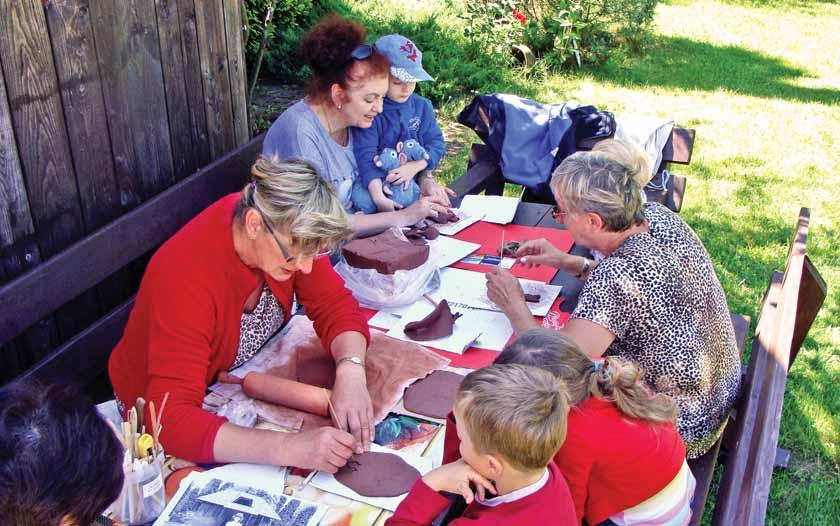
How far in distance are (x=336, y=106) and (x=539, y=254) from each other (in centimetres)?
124

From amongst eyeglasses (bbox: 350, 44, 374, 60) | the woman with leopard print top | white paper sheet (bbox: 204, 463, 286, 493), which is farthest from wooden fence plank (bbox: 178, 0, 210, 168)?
white paper sheet (bbox: 204, 463, 286, 493)

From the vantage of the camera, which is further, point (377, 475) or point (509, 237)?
point (509, 237)

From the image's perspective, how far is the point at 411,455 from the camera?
2.21 metres

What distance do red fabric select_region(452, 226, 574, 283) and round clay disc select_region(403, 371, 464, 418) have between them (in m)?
0.96

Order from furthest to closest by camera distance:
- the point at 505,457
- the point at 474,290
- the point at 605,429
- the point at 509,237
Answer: the point at 509,237
the point at 474,290
the point at 605,429
the point at 505,457

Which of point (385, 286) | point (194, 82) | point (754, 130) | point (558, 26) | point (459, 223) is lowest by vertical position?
point (754, 130)

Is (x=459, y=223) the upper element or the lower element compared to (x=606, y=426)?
lower

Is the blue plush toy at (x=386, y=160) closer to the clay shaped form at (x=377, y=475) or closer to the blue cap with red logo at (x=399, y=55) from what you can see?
the blue cap with red logo at (x=399, y=55)

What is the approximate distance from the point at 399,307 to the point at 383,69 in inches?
51.4

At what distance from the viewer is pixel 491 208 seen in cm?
410

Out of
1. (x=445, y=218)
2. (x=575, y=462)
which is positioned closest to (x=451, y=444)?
(x=575, y=462)

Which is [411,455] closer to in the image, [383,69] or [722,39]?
[383,69]

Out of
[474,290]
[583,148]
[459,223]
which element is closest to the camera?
[474,290]

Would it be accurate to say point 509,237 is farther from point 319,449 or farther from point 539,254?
point 319,449
